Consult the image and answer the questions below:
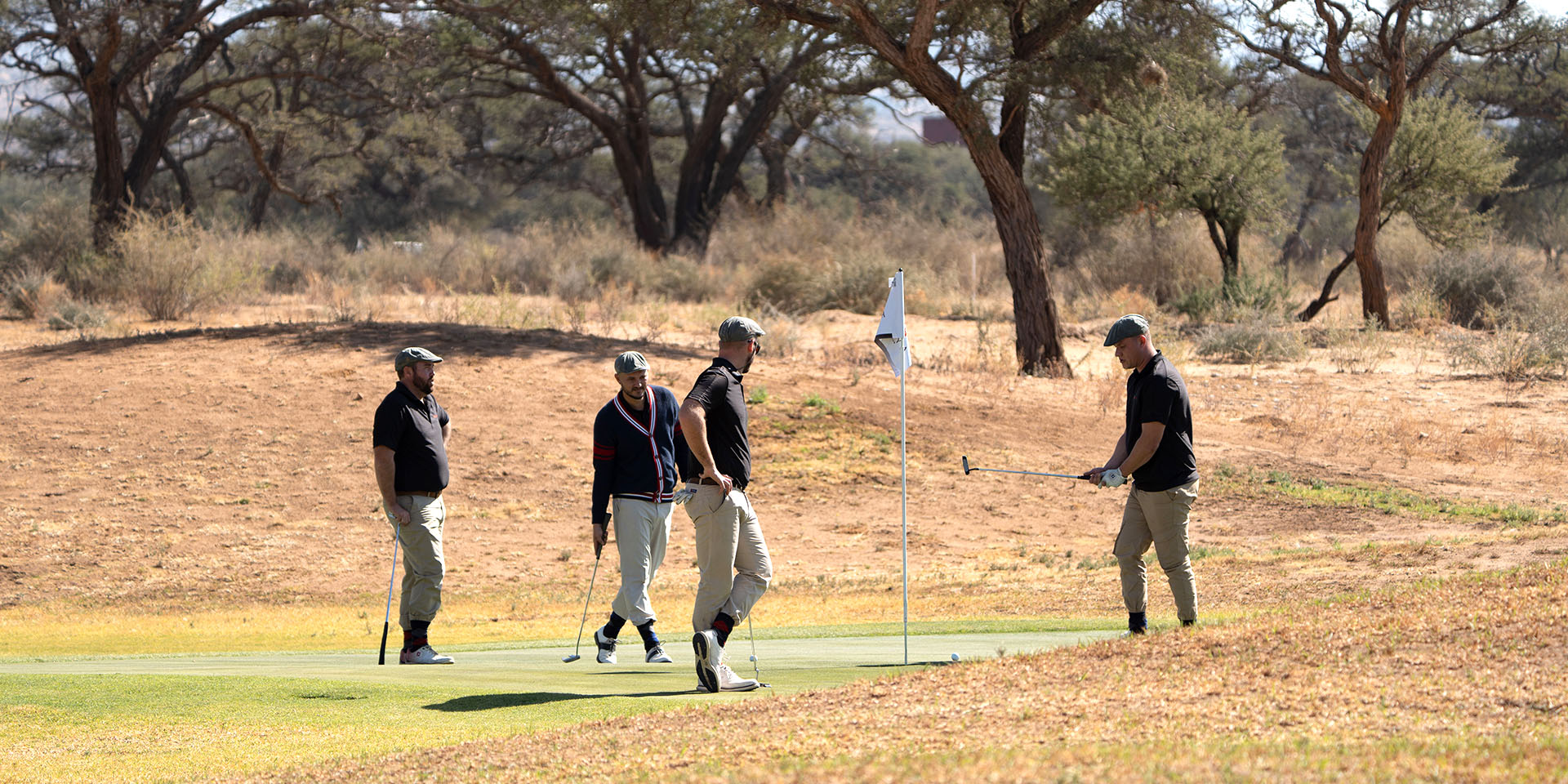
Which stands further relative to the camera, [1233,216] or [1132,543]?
[1233,216]

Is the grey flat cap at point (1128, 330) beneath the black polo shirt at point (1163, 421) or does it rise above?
above

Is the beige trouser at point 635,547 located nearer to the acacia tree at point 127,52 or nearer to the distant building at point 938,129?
the acacia tree at point 127,52

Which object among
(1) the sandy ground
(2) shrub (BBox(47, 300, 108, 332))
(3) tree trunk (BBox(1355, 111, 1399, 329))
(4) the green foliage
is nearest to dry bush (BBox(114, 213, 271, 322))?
(2) shrub (BBox(47, 300, 108, 332))

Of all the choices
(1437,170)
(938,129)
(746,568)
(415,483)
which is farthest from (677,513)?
(938,129)

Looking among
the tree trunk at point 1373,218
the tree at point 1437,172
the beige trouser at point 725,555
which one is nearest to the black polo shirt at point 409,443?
the beige trouser at point 725,555

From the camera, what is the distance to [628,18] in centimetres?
2489

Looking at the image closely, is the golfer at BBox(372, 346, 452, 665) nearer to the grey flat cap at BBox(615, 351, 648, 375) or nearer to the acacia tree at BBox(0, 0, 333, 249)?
the grey flat cap at BBox(615, 351, 648, 375)

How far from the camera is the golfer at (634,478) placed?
8406 millimetres

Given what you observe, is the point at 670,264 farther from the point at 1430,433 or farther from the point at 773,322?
the point at 1430,433

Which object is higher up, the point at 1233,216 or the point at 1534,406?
the point at 1233,216

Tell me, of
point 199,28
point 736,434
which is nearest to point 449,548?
point 736,434

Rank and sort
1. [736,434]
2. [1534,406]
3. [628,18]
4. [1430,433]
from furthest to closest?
[628,18]
[1534,406]
[1430,433]
[736,434]

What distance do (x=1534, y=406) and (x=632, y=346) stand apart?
1365 cm

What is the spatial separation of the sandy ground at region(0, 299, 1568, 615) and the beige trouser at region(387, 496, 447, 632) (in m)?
4.88
